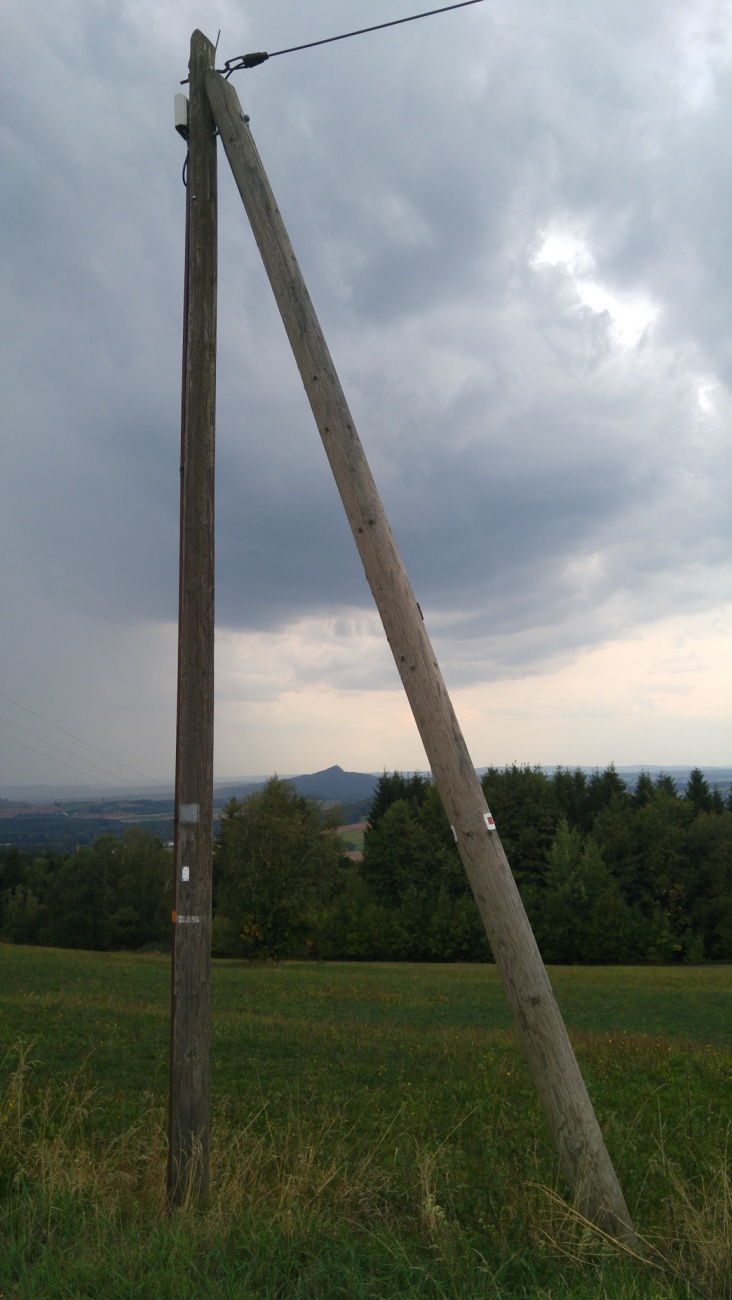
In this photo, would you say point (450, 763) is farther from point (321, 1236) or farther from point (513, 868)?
point (513, 868)

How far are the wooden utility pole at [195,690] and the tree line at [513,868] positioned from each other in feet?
114

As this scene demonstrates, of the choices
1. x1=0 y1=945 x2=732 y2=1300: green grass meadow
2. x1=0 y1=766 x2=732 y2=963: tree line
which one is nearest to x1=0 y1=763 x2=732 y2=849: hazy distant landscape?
x1=0 y1=766 x2=732 y2=963: tree line

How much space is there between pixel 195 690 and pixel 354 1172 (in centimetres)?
283

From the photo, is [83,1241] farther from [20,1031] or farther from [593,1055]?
[20,1031]

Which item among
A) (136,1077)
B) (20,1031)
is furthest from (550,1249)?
(20,1031)

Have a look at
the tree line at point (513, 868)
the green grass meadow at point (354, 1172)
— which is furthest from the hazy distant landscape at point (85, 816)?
the green grass meadow at point (354, 1172)

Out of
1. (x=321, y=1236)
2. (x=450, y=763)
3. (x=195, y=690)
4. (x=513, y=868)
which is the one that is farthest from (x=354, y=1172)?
(x=513, y=868)

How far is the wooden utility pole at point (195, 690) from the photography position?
4.72 metres

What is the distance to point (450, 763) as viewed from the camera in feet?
13.5

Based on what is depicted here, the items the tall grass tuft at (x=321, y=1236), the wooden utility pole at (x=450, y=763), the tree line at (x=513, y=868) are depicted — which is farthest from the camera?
the tree line at (x=513, y=868)

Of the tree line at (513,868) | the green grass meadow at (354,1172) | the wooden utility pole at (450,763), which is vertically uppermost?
the wooden utility pole at (450,763)

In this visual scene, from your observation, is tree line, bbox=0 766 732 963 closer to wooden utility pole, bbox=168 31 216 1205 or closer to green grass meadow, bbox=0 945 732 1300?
green grass meadow, bbox=0 945 732 1300

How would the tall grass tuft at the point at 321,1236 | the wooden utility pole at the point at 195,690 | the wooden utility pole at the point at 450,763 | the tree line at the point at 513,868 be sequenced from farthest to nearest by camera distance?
the tree line at the point at 513,868 < the wooden utility pole at the point at 195,690 < the wooden utility pole at the point at 450,763 < the tall grass tuft at the point at 321,1236

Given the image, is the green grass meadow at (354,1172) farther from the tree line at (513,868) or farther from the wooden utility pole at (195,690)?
the tree line at (513,868)
